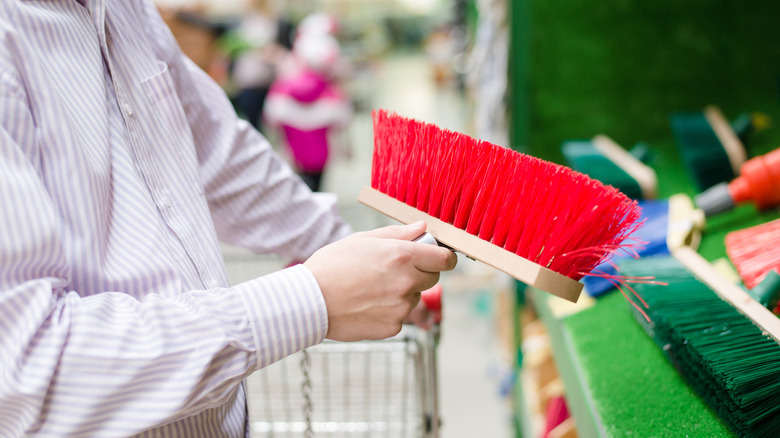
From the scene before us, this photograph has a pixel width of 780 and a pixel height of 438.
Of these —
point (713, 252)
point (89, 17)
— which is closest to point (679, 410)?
point (713, 252)

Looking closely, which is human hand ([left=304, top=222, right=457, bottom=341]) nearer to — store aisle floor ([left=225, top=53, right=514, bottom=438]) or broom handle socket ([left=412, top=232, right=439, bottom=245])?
broom handle socket ([left=412, top=232, right=439, bottom=245])

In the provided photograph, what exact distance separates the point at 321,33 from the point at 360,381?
2.84m

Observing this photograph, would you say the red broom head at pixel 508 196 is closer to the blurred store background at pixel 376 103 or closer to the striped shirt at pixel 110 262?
the striped shirt at pixel 110 262

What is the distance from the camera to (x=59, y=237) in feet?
2.07

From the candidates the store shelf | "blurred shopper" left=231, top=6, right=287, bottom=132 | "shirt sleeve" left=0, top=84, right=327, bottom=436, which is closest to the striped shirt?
"shirt sleeve" left=0, top=84, right=327, bottom=436

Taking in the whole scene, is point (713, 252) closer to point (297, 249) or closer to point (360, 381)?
point (297, 249)

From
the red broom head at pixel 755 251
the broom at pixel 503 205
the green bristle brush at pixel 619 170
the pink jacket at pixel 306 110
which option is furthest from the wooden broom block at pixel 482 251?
the pink jacket at pixel 306 110

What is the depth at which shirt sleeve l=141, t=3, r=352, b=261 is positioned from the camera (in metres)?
1.09

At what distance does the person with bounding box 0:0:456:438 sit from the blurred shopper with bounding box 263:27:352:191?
10.6ft

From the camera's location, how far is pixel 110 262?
732 millimetres

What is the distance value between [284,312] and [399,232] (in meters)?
0.18

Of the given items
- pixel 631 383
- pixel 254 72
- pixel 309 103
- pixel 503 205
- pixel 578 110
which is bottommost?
pixel 631 383

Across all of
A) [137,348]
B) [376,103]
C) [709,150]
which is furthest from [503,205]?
[376,103]

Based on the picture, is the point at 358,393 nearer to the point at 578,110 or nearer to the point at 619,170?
the point at 619,170
